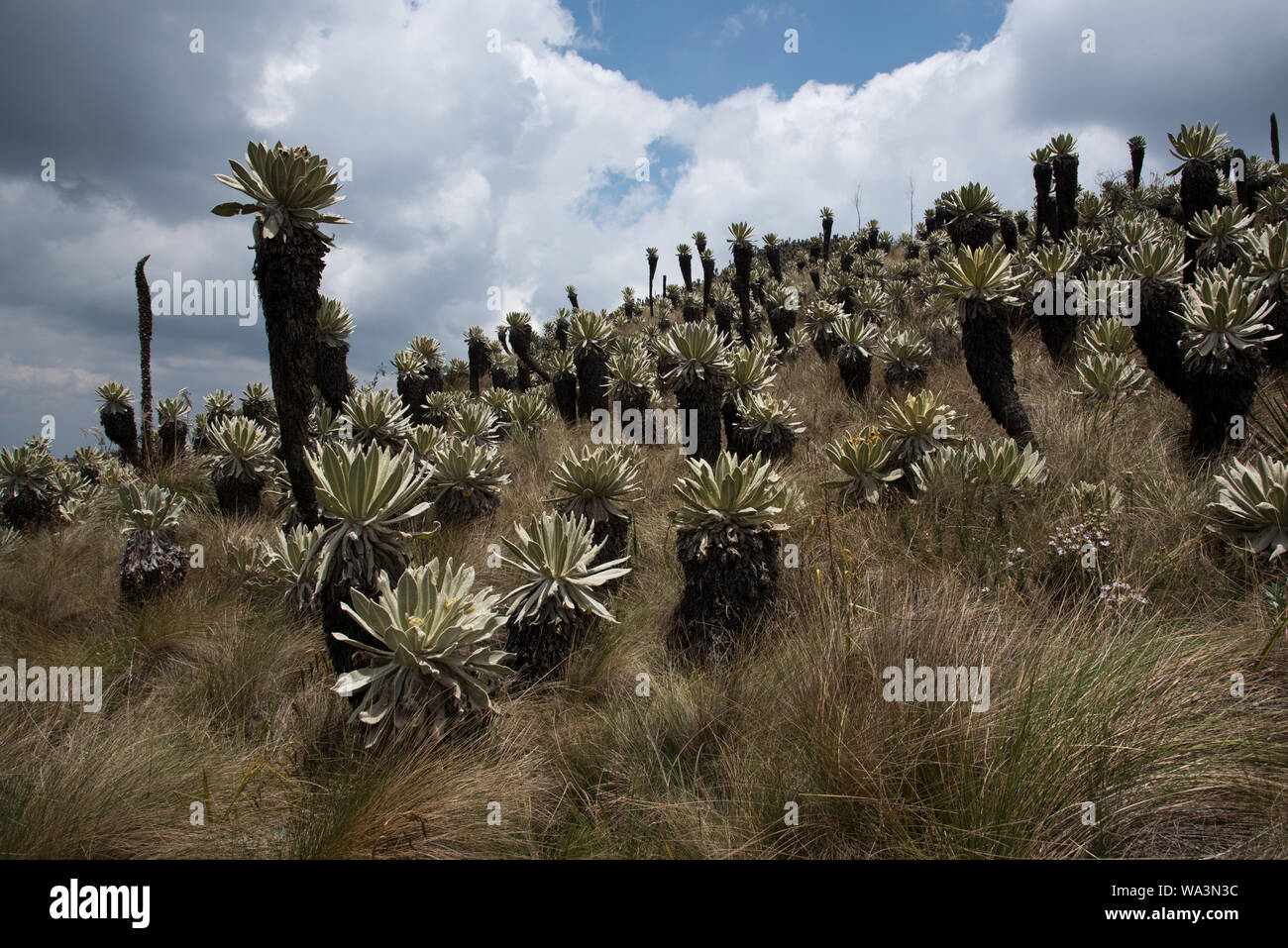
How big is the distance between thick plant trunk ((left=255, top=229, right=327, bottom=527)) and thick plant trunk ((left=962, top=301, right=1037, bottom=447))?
5.90 metres

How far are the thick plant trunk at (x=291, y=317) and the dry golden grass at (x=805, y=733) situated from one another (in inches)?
68.4

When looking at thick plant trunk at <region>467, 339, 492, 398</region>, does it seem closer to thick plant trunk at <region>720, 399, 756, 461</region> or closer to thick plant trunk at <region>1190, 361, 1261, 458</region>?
thick plant trunk at <region>720, 399, 756, 461</region>

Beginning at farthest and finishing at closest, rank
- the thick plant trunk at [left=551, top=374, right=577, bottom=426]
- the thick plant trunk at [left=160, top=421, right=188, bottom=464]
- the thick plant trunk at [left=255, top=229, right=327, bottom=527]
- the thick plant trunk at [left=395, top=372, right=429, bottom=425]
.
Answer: the thick plant trunk at [left=395, top=372, right=429, bottom=425] < the thick plant trunk at [left=551, top=374, right=577, bottom=426] < the thick plant trunk at [left=160, top=421, right=188, bottom=464] < the thick plant trunk at [left=255, top=229, right=327, bottom=527]

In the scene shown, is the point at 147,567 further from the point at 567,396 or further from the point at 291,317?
the point at 567,396

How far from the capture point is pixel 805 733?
299 centimetres

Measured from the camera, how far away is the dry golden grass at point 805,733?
8.28ft

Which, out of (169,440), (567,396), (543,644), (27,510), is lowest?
(543,644)

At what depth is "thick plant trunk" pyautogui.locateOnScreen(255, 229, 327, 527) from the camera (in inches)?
185

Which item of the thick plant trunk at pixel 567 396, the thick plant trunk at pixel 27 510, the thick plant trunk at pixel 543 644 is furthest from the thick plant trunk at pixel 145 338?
the thick plant trunk at pixel 543 644

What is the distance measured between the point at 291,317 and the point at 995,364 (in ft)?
20.8

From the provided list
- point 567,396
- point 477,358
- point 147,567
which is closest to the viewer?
point 147,567

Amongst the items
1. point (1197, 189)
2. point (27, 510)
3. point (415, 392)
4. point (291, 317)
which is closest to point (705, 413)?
point (291, 317)

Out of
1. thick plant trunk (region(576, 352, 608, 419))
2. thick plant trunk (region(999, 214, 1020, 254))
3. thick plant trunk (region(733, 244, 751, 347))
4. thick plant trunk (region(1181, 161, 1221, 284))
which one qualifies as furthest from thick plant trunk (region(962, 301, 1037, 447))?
thick plant trunk (region(999, 214, 1020, 254))
